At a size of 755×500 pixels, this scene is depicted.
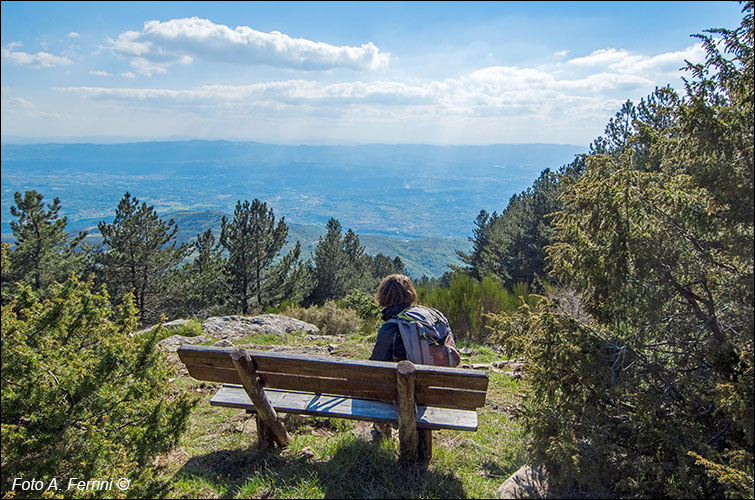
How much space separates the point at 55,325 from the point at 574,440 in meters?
3.52

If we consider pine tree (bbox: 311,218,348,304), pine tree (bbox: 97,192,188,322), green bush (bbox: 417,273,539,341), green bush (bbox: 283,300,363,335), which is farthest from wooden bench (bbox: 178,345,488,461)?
pine tree (bbox: 311,218,348,304)

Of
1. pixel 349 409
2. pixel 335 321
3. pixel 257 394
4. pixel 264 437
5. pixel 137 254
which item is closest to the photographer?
pixel 257 394

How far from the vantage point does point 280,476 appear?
2.87 metres

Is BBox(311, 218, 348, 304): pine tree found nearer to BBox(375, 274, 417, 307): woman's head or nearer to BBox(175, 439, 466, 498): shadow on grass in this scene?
BBox(375, 274, 417, 307): woman's head

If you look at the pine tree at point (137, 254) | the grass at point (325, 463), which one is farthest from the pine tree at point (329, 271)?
the grass at point (325, 463)

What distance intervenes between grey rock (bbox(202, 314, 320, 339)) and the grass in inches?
186

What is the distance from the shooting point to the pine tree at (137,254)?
18234 mm

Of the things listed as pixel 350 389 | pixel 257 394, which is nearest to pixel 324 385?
pixel 350 389

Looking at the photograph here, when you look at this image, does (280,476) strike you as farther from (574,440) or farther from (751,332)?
(751,332)

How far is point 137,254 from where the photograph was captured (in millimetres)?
Answer: 18516

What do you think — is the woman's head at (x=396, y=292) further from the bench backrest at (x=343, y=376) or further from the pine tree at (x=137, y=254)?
the pine tree at (x=137, y=254)

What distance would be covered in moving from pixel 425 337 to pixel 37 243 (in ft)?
68.9

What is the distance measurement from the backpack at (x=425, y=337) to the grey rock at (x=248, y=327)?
6257 millimetres

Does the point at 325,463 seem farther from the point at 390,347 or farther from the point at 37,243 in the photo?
the point at 37,243
